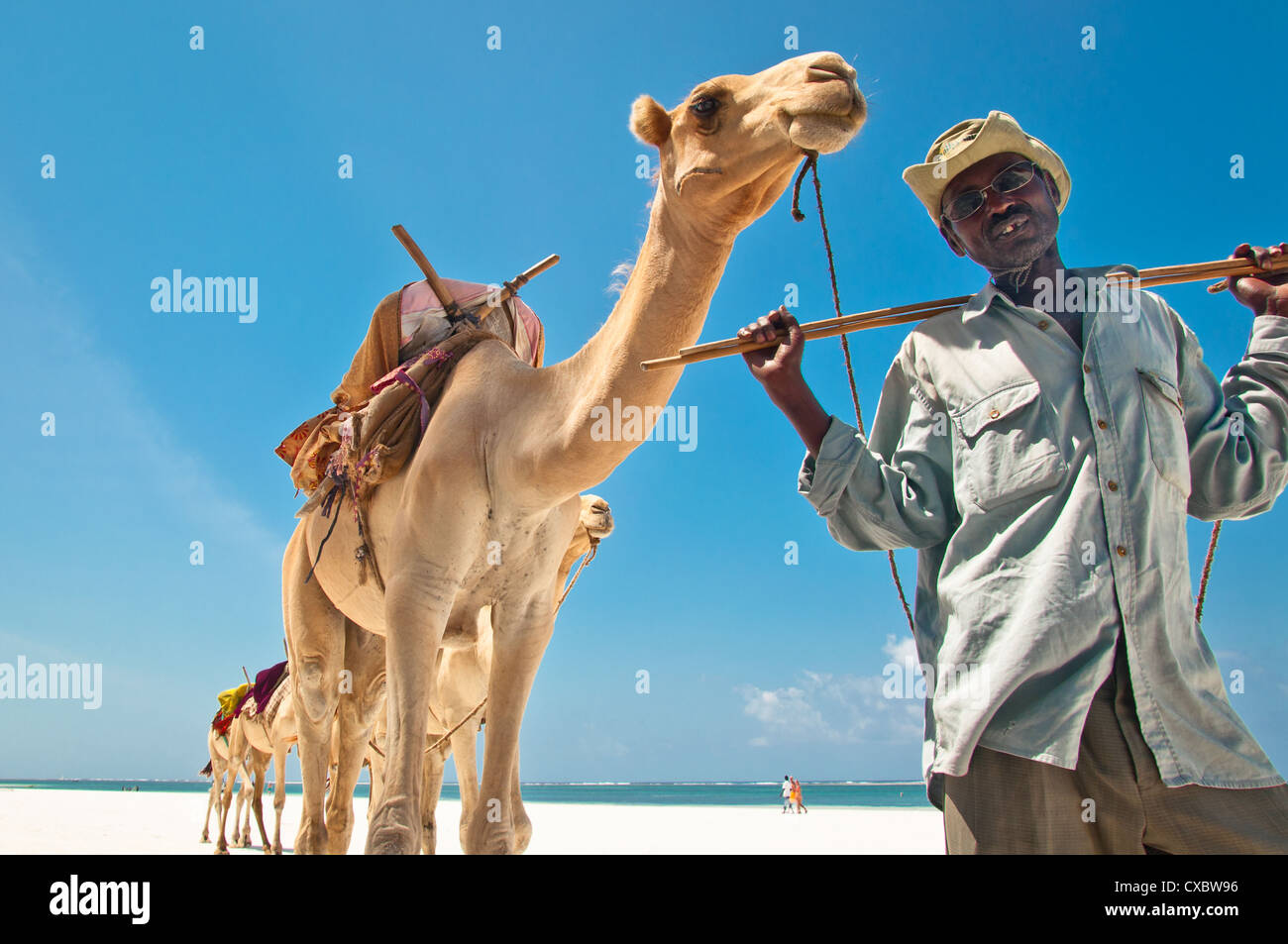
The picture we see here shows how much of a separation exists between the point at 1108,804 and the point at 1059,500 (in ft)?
2.32

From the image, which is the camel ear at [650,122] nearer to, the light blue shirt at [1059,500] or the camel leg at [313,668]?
the light blue shirt at [1059,500]

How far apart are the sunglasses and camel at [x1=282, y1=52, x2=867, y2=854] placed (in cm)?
87

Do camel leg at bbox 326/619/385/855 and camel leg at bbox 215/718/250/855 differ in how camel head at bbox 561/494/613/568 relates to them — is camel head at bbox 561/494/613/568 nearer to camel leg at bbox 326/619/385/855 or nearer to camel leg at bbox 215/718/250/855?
camel leg at bbox 326/619/385/855

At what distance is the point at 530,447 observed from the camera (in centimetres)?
469

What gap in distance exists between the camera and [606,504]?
6.08 meters

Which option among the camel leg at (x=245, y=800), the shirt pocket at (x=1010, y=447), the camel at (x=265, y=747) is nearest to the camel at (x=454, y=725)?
the shirt pocket at (x=1010, y=447)

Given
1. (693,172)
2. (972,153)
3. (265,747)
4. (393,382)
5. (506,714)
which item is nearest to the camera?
(972,153)

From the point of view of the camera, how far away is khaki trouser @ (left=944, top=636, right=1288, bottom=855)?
210 cm

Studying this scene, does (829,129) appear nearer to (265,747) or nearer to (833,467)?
(833,467)

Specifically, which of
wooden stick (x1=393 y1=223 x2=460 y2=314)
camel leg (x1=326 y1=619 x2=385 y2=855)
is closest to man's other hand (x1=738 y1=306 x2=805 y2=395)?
wooden stick (x1=393 y1=223 x2=460 y2=314)

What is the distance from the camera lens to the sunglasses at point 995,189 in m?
2.76

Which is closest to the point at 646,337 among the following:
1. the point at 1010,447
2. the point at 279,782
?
the point at 1010,447

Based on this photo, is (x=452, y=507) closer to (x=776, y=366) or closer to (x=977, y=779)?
(x=776, y=366)
